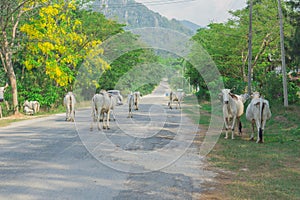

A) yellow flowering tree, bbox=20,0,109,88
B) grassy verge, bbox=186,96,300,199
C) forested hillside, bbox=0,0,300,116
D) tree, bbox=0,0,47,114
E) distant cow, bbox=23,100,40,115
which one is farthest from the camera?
distant cow, bbox=23,100,40,115

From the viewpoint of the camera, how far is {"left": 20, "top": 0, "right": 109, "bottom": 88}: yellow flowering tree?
26.2 metres

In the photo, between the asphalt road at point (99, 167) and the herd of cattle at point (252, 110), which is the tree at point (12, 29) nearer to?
the asphalt road at point (99, 167)

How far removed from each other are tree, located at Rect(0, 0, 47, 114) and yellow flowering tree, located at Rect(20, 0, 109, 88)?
2.51 feet

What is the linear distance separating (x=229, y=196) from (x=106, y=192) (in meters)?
2.06

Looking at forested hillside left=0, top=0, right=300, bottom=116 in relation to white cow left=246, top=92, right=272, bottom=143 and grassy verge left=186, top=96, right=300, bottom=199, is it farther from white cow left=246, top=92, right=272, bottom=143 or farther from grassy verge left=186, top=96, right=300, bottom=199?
grassy verge left=186, top=96, right=300, bottom=199

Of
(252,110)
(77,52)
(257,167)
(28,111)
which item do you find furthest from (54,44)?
(257,167)

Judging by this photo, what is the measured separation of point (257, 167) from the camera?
9039 mm

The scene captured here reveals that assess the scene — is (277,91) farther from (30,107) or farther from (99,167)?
(99,167)

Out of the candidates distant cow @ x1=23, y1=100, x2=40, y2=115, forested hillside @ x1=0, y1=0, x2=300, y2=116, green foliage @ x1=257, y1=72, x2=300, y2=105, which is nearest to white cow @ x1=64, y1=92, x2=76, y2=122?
forested hillside @ x1=0, y1=0, x2=300, y2=116

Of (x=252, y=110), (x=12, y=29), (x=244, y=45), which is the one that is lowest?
(x=252, y=110)

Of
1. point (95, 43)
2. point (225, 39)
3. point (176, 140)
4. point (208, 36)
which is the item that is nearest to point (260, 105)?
point (176, 140)

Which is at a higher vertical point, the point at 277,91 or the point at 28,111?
the point at 277,91

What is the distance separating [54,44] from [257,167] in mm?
21598

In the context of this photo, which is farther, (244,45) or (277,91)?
(244,45)
